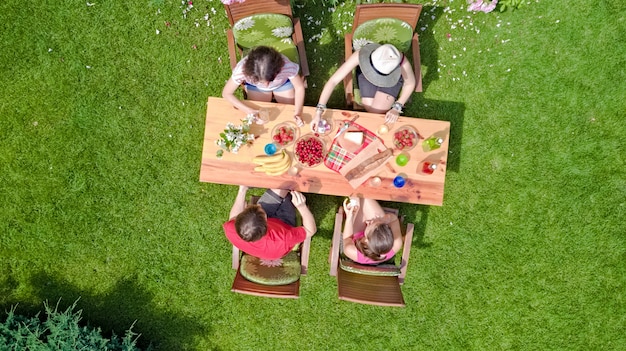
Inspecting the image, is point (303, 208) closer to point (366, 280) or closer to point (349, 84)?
point (366, 280)

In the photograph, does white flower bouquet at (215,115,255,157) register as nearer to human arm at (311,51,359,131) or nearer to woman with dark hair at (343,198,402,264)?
human arm at (311,51,359,131)

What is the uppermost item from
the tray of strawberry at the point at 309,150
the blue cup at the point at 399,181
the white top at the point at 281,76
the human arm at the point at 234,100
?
the white top at the point at 281,76

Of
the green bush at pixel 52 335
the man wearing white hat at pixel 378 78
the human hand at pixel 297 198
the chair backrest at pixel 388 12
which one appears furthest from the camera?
the green bush at pixel 52 335

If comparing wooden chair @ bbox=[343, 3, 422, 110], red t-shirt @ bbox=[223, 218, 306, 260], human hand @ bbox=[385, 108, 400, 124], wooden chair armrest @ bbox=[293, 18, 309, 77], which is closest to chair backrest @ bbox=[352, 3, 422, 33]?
wooden chair @ bbox=[343, 3, 422, 110]

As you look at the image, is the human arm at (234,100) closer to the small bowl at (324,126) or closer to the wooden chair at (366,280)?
the small bowl at (324,126)

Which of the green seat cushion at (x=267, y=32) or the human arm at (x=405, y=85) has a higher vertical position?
the green seat cushion at (x=267, y=32)

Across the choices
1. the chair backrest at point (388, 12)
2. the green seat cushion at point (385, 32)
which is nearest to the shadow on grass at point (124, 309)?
the green seat cushion at point (385, 32)
